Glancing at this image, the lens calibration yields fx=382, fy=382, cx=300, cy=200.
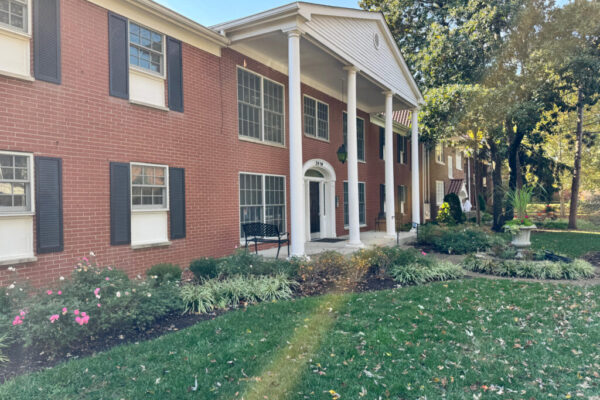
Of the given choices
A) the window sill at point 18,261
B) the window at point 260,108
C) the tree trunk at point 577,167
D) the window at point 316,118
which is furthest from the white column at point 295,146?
the tree trunk at point 577,167

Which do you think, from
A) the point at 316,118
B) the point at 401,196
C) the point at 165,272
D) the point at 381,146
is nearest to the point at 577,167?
the point at 401,196

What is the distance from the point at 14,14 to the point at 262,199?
650cm

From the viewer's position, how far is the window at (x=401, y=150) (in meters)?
20.3

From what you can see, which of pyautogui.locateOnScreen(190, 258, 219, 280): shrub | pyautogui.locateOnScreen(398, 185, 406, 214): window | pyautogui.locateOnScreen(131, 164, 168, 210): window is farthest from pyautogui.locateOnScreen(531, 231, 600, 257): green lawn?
pyautogui.locateOnScreen(131, 164, 168, 210): window

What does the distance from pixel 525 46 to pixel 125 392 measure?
19026 mm

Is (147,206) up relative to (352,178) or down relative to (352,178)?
down

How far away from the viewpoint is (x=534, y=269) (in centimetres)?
820

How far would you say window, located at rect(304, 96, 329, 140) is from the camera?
12.8 meters

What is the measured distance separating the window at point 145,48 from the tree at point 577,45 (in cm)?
1423

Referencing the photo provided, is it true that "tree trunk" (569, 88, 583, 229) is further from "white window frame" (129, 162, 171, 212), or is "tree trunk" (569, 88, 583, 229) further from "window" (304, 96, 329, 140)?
"white window frame" (129, 162, 171, 212)

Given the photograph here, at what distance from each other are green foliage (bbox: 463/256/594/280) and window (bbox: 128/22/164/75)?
324 inches

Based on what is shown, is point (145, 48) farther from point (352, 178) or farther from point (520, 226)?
point (520, 226)

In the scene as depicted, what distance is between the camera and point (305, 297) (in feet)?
20.4

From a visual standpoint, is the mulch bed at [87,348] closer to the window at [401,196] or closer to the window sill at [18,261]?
the window sill at [18,261]
